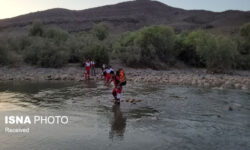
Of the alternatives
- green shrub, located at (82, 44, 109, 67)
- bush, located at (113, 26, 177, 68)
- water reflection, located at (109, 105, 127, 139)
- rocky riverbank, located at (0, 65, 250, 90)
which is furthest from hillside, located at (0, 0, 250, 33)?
water reflection, located at (109, 105, 127, 139)

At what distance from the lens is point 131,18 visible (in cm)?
10088

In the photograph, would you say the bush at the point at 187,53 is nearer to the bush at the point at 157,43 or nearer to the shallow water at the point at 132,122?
the bush at the point at 157,43

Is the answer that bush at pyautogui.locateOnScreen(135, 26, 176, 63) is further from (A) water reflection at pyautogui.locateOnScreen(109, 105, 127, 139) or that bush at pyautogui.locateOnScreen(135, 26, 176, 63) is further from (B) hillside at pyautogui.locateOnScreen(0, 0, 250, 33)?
(B) hillside at pyautogui.locateOnScreen(0, 0, 250, 33)

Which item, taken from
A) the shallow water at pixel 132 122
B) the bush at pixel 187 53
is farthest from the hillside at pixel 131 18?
the shallow water at pixel 132 122

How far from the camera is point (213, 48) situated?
98.9 feet

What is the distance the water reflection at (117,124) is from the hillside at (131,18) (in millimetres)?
75049

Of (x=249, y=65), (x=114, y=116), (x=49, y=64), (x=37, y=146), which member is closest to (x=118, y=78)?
(x=114, y=116)

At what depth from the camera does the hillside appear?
8994 cm

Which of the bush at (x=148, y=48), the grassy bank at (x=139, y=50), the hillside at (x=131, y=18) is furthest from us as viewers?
the hillside at (x=131, y=18)

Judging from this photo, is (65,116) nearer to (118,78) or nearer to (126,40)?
(118,78)

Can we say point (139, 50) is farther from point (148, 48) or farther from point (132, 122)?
point (132, 122)

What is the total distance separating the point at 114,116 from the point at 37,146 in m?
3.84

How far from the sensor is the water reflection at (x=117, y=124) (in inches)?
342

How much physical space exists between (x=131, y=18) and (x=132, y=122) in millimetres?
93222
